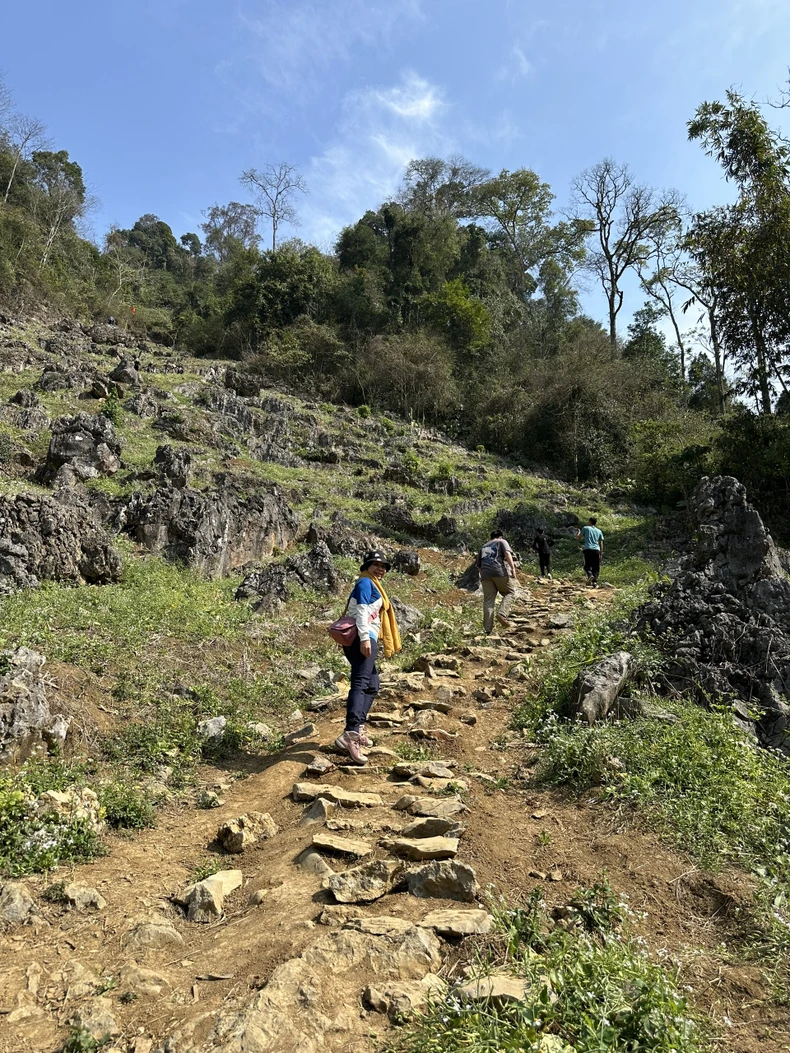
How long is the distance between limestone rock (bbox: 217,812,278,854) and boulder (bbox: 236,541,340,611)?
15.7 ft

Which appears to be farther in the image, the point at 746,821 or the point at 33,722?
the point at 33,722

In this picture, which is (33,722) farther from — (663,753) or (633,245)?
(633,245)

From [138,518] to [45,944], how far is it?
27.6ft

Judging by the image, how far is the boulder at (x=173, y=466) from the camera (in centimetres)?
1341

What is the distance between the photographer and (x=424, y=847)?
3.25 m

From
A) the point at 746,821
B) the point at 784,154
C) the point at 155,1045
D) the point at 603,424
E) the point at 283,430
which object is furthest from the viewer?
the point at 603,424

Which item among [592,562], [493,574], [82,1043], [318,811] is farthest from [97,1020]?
[592,562]

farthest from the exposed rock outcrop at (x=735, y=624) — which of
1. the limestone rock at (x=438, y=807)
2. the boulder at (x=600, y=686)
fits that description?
the limestone rock at (x=438, y=807)

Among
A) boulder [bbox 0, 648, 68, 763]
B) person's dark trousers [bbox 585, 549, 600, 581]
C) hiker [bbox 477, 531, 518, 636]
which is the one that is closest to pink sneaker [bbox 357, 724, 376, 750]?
boulder [bbox 0, 648, 68, 763]

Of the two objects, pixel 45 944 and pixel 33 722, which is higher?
pixel 33 722

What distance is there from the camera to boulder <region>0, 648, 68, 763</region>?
160 inches

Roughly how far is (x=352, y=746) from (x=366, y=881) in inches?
71.4

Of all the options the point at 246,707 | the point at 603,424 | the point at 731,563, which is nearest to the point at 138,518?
the point at 246,707

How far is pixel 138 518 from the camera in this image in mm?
10359
